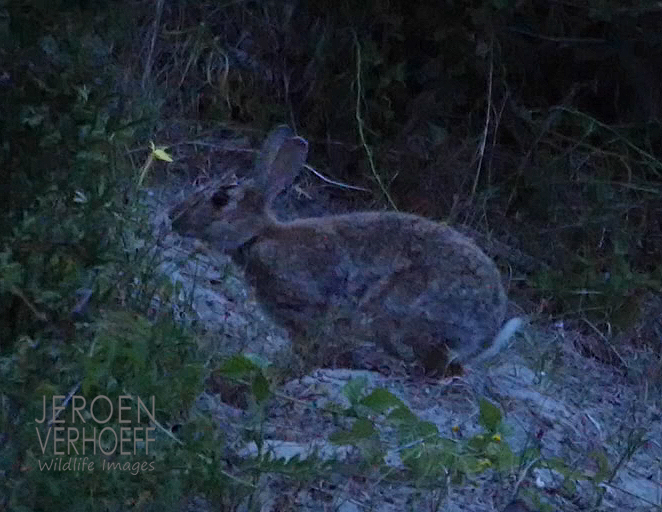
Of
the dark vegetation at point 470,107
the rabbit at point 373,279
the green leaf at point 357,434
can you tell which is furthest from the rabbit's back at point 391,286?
the green leaf at point 357,434

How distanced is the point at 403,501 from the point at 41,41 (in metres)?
1.68

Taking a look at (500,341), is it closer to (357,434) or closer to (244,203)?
(244,203)

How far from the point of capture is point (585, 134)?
6320 millimetres

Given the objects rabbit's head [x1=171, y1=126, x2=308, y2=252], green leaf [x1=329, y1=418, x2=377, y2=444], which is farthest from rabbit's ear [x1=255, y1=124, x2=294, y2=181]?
green leaf [x1=329, y1=418, x2=377, y2=444]

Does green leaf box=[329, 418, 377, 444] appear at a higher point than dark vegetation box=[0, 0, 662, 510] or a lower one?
higher

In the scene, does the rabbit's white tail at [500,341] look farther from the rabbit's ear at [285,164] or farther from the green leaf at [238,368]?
the green leaf at [238,368]

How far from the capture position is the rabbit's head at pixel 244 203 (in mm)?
5219

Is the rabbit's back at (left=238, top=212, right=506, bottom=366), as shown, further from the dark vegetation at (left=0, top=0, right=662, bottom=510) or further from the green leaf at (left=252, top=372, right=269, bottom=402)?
the green leaf at (left=252, top=372, right=269, bottom=402)

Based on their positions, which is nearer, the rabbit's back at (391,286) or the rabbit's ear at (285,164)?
the rabbit's back at (391,286)

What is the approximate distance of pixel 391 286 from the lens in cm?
489

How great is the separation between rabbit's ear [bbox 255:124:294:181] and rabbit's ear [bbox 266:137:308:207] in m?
0.02

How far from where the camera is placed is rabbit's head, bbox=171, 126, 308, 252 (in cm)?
522

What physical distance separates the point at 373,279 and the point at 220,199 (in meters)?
0.78

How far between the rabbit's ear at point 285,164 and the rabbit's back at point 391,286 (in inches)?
14.0
